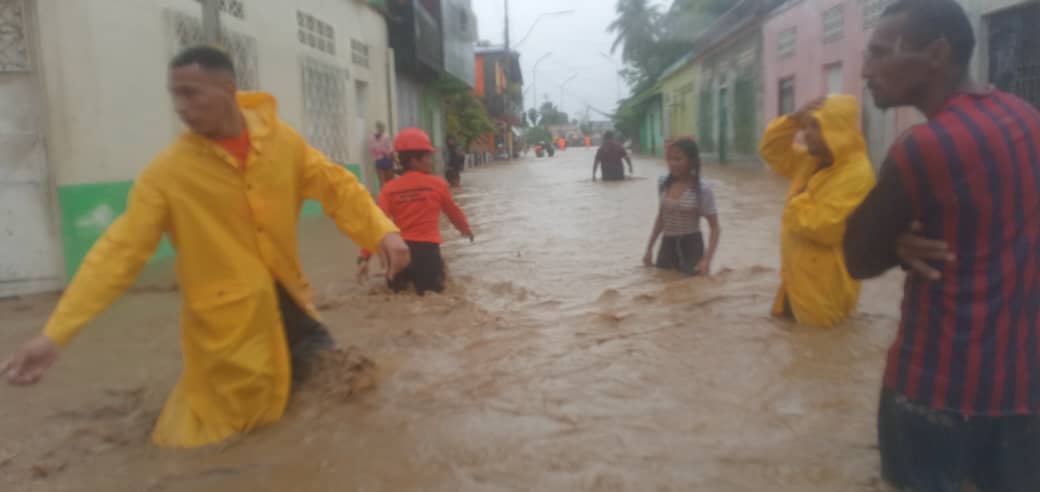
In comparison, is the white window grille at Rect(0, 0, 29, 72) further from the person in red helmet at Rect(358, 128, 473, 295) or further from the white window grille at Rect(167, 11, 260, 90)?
the person in red helmet at Rect(358, 128, 473, 295)

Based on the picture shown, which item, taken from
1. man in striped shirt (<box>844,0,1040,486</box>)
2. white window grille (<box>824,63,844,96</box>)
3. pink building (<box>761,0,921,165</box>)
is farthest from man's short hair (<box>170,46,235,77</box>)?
white window grille (<box>824,63,844,96</box>)

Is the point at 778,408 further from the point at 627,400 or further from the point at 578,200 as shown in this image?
the point at 578,200

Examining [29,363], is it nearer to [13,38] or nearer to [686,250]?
[686,250]

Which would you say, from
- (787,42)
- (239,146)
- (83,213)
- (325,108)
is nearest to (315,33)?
(325,108)

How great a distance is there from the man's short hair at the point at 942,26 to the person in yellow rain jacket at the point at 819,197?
103 inches

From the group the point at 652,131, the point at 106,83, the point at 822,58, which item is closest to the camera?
the point at 106,83

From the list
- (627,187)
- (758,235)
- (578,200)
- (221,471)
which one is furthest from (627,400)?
(627,187)

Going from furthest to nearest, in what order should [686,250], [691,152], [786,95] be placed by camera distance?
[786,95] < [686,250] < [691,152]

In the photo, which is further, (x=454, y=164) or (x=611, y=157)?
(x=454, y=164)

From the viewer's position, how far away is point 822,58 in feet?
65.2

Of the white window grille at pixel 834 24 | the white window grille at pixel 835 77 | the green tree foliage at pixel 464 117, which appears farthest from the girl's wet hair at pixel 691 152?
the green tree foliage at pixel 464 117

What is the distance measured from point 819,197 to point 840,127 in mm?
392

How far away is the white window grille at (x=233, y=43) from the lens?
30.4 ft

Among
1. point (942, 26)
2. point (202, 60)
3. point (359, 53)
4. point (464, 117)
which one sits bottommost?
point (942, 26)
